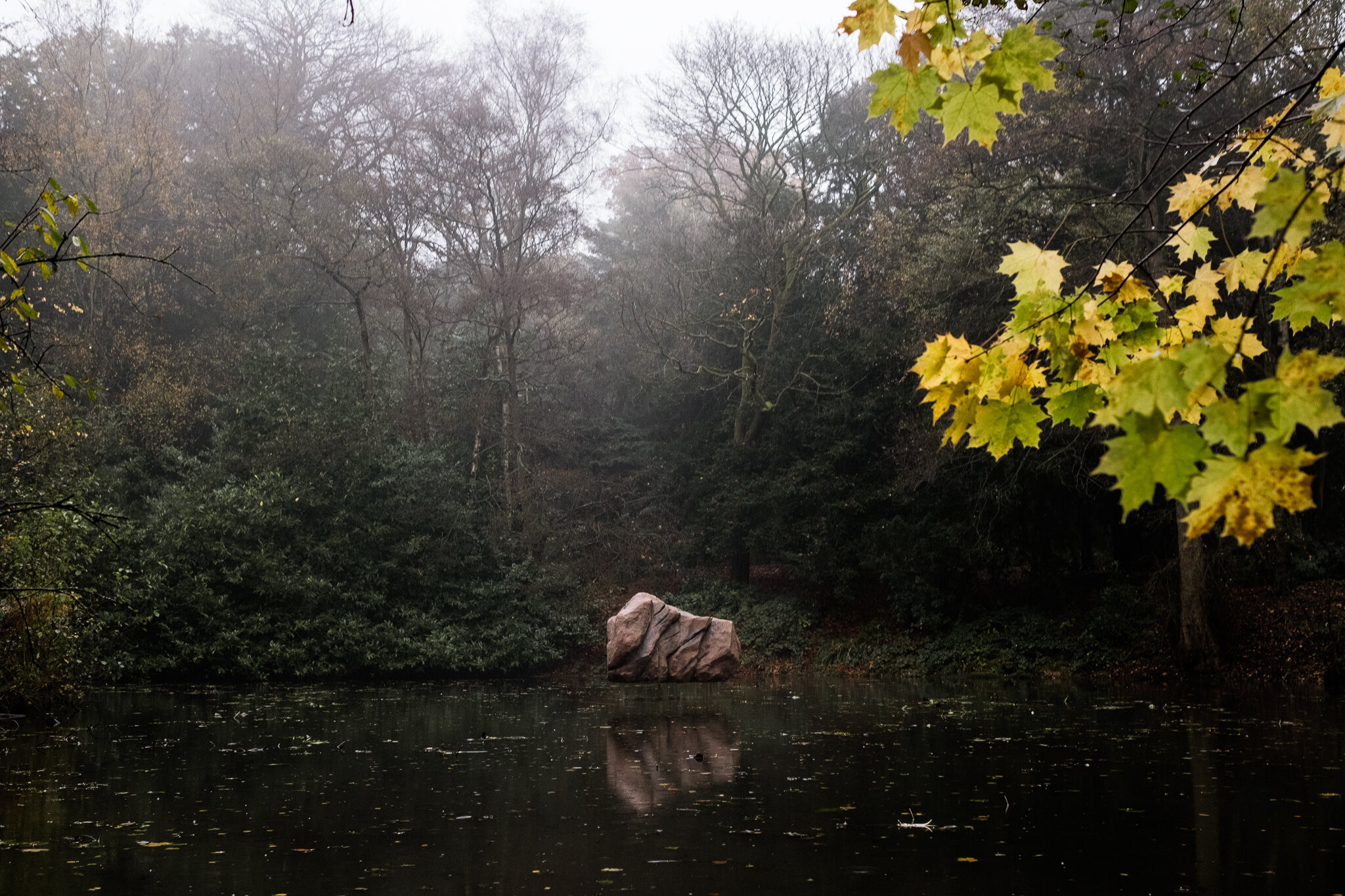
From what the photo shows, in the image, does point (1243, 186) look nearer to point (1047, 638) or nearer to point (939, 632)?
point (1047, 638)

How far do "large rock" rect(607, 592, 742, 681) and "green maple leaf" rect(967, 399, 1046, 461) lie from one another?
13.8 meters

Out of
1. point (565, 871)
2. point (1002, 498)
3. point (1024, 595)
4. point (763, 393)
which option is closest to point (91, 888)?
point (565, 871)

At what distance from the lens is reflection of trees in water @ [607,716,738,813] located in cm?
648

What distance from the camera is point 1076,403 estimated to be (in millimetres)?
2348

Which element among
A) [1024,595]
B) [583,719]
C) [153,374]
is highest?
[153,374]

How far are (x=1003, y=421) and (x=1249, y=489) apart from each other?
2.69 ft

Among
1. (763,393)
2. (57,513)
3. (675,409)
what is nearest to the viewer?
(57,513)

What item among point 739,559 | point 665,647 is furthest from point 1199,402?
point 739,559

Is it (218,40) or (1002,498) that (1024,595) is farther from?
(218,40)

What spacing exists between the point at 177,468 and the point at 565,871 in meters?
17.2

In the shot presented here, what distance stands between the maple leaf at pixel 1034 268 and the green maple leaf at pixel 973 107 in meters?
0.32

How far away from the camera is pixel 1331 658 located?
41.3 feet

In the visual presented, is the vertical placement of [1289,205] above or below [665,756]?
above


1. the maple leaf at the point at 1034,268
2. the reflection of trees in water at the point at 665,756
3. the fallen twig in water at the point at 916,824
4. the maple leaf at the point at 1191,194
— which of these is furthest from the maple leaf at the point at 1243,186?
the reflection of trees in water at the point at 665,756
